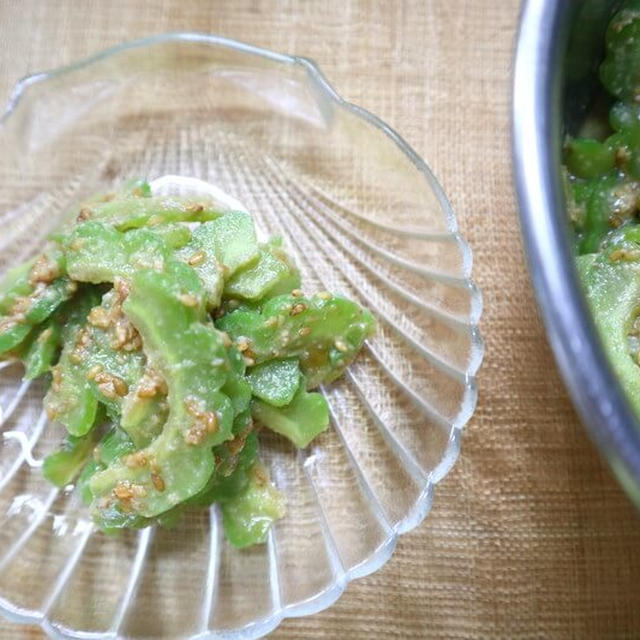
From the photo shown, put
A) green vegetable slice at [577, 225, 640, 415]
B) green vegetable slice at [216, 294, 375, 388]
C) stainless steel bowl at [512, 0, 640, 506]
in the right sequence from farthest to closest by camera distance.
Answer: green vegetable slice at [216, 294, 375, 388]
green vegetable slice at [577, 225, 640, 415]
stainless steel bowl at [512, 0, 640, 506]

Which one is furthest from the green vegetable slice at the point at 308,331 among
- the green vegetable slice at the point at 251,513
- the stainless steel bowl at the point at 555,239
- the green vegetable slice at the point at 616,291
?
the stainless steel bowl at the point at 555,239

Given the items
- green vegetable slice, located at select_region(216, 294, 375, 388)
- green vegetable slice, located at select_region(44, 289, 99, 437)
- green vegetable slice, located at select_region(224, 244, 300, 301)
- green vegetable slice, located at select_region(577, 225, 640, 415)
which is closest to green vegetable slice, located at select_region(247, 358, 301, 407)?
green vegetable slice, located at select_region(216, 294, 375, 388)

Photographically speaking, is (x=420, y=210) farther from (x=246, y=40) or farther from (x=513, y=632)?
(x=513, y=632)

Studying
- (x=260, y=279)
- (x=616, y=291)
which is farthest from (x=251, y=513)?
(x=616, y=291)

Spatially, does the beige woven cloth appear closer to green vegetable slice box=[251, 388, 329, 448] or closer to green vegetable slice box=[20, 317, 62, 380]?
green vegetable slice box=[251, 388, 329, 448]

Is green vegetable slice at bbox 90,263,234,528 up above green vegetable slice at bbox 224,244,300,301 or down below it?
below

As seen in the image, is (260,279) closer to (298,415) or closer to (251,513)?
(298,415)
